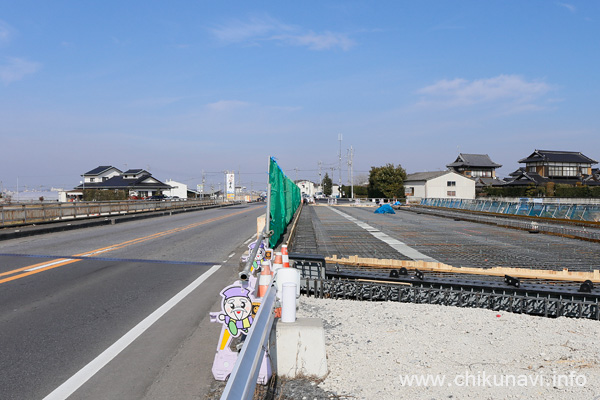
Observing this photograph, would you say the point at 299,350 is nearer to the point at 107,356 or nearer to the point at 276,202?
the point at 107,356

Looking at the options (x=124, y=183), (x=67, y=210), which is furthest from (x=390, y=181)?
(x=67, y=210)

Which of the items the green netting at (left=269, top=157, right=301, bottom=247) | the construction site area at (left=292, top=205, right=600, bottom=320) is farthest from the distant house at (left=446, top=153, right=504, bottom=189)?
the green netting at (left=269, top=157, right=301, bottom=247)

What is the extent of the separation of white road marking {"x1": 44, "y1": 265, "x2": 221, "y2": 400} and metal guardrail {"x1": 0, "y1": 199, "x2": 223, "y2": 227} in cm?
1903

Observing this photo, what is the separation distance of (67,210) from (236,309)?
88.4 ft

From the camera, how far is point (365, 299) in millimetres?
8508

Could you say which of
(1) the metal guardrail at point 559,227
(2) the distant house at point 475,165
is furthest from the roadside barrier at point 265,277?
(2) the distant house at point 475,165

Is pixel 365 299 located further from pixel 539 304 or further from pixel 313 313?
pixel 539 304

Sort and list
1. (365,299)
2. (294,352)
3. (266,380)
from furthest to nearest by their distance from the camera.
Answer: (365,299) → (294,352) → (266,380)

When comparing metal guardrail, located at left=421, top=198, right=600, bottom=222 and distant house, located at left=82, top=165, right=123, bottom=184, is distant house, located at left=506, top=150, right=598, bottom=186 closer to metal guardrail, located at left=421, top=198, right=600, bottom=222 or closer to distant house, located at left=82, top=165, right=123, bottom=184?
metal guardrail, located at left=421, top=198, right=600, bottom=222

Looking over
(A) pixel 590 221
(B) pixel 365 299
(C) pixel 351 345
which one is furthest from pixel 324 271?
(A) pixel 590 221

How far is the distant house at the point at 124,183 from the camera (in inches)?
3140

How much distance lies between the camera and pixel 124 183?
81312mm

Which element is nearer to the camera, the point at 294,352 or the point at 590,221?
the point at 294,352

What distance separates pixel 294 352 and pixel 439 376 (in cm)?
150
